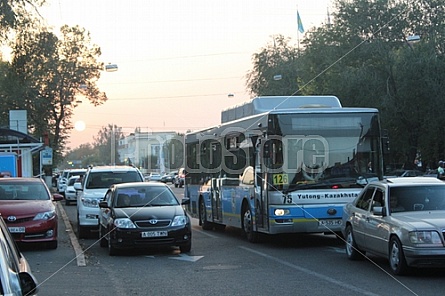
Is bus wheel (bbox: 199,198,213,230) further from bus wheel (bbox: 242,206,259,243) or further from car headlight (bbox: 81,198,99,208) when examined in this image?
bus wheel (bbox: 242,206,259,243)

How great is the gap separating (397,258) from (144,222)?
225 inches

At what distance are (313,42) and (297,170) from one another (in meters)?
39.4

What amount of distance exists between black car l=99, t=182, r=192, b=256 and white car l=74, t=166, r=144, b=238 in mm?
3007

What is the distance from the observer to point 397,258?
1152cm

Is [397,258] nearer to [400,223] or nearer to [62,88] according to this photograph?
[400,223]

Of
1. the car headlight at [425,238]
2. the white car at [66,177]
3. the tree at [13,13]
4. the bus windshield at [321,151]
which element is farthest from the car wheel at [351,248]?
the white car at [66,177]

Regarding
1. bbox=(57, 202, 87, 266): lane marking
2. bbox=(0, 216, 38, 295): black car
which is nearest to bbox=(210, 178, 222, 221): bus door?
bbox=(57, 202, 87, 266): lane marking

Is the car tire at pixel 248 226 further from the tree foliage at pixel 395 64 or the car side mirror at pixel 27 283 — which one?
the tree foliage at pixel 395 64

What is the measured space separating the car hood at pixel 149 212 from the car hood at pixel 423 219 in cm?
526

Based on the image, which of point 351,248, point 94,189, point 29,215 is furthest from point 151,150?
point 351,248

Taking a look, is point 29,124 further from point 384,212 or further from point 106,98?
point 384,212

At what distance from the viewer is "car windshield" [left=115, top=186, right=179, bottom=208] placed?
16594 millimetres

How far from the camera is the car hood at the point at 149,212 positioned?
1556 centimetres

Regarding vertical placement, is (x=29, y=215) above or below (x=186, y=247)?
above
